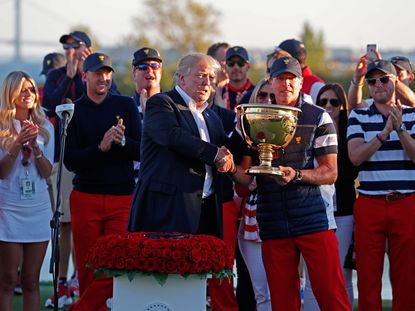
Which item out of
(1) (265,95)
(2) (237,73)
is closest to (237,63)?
(2) (237,73)

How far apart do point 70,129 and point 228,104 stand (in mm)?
2158

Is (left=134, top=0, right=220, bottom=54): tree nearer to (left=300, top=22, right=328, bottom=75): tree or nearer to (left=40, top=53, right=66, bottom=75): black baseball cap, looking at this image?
(left=300, top=22, right=328, bottom=75): tree

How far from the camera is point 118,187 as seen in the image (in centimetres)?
845

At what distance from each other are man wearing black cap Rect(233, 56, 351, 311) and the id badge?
5.70 ft

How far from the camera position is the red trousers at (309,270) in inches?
279

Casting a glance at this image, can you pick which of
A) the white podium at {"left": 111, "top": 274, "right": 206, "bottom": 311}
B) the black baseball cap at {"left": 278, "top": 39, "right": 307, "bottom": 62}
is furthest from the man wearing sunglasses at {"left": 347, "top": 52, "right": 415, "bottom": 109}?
the white podium at {"left": 111, "top": 274, "right": 206, "bottom": 311}

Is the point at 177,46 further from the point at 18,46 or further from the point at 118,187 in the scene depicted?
the point at 18,46

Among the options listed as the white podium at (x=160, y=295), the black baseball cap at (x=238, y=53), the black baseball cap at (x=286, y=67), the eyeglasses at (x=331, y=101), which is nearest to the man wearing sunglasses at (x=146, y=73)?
the eyeglasses at (x=331, y=101)

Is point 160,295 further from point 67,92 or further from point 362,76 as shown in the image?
point 67,92

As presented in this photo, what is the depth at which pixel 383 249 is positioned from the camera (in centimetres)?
809

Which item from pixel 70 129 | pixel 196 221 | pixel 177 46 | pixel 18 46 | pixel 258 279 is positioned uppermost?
→ pixel 18 46

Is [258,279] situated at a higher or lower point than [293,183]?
lower

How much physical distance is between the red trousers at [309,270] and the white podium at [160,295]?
3.60 feet

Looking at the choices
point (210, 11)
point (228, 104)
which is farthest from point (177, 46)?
point (228, 104)
